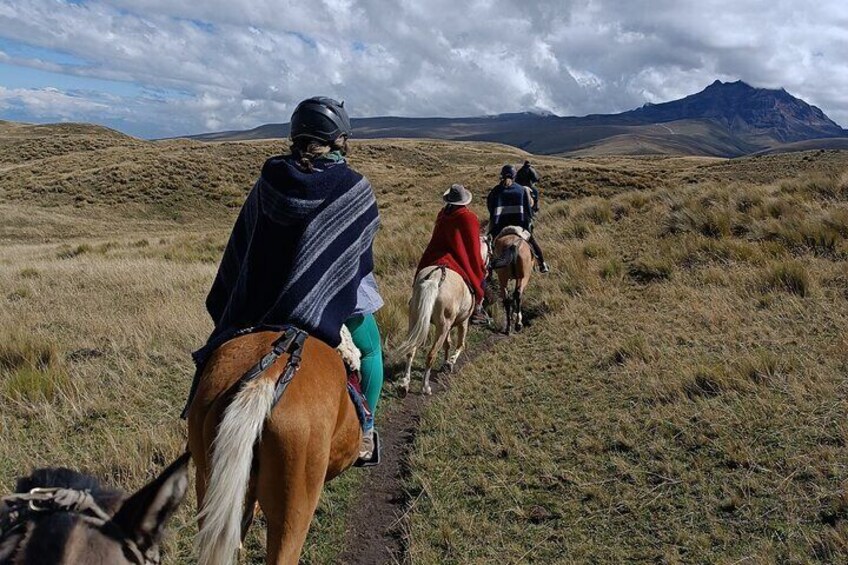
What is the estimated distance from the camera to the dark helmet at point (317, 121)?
3.32 meters

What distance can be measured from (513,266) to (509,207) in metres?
1.45

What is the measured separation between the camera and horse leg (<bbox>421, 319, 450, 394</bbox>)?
24.7 feet

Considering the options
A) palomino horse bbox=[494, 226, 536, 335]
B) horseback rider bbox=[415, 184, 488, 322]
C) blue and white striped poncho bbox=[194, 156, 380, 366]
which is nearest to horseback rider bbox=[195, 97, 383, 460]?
blue and white striped poncho bbox=[194, 156, 380, 366]

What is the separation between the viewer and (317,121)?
10.9 feet

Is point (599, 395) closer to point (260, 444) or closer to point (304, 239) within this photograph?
point (304, 239)

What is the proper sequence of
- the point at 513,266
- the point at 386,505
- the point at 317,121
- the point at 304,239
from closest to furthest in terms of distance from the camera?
the point at 304,239, the point at 317,121, the point at 386,505, the point at 513,266

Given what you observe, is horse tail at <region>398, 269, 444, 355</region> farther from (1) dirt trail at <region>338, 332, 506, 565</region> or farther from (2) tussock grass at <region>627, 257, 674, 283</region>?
(2) tussock grass at <region>627, 257, 674, 283</region>

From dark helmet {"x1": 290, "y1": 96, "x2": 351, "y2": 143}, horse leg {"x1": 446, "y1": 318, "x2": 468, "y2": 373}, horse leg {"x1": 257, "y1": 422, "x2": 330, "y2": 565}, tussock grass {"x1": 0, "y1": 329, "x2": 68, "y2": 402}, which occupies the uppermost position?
dark helmet {"x1": 290, "y1": 96, "x2": 351, "y2": 143}

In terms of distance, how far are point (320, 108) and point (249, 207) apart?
A: 70 centimetres

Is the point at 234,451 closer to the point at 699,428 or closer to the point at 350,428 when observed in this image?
the point at 350,428

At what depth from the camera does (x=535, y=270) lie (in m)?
12.7

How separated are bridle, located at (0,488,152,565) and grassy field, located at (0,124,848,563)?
6.49 feet

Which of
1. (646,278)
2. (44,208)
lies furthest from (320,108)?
(44,208)

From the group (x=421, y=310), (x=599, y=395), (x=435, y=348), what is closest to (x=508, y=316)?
(x=435, y=348)
